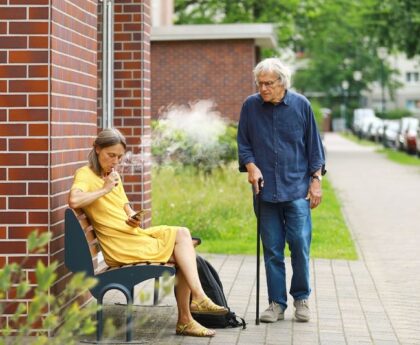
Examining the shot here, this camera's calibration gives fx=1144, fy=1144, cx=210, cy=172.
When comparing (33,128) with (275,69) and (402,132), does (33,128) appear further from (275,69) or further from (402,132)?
(402,132)

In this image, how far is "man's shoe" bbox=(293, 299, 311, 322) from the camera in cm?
788

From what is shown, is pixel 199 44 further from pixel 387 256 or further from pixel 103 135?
pixel 103 135

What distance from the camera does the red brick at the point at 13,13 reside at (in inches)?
269

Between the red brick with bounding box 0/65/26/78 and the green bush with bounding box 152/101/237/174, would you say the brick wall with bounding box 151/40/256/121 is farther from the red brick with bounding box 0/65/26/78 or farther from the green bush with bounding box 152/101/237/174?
the red brick with bounding box 0/65/26/78

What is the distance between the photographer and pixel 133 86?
10508 millimetres

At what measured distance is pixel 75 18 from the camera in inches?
297

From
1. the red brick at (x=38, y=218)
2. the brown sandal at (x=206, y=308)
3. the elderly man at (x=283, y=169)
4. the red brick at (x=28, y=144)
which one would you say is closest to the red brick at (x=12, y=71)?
the red brick at (x=28, y=144)

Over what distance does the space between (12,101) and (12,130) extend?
174 millimetres

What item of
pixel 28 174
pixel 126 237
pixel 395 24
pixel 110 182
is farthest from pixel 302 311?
pixel 395 24

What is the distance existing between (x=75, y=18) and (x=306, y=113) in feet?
5.54

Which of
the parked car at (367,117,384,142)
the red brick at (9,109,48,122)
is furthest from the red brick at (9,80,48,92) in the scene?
the parked car at (367,117,384,142)

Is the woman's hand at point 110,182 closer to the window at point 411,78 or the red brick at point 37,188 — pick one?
the red brick at point 37,188

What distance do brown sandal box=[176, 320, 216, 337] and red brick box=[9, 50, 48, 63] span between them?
1.87m

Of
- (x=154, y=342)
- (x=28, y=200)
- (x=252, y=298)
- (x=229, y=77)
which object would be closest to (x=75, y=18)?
(x=28, y=200)
